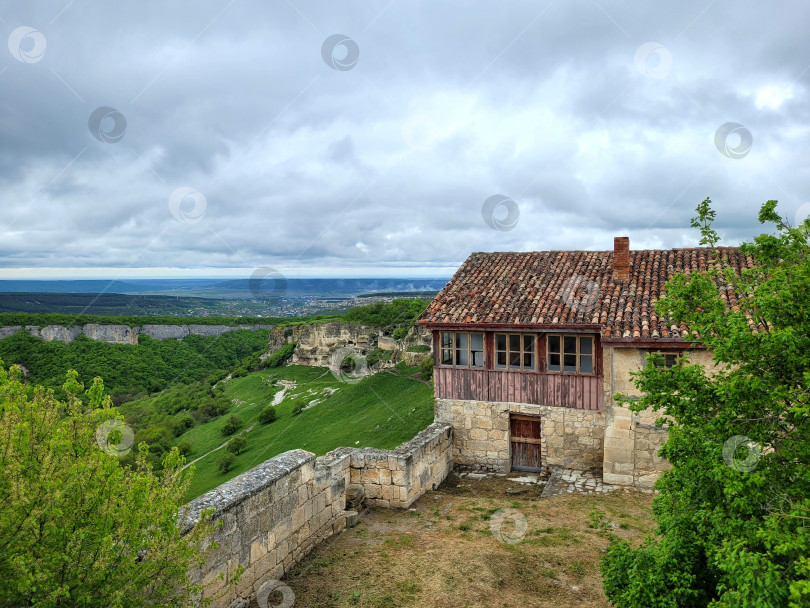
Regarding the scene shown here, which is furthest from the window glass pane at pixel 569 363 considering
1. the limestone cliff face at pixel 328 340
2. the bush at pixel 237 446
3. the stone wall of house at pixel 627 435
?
the limestone cliff face at pixel 328 340

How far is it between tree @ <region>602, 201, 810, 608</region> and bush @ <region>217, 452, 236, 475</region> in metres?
25.4

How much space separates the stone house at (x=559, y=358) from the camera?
42.5 feet

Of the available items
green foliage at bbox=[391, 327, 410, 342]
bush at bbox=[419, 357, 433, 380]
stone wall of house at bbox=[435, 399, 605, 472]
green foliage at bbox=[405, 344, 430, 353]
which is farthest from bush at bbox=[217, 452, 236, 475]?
stone wall of house at bbox=[435, 399, 605, 472]

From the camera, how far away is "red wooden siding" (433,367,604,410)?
45.5 ft

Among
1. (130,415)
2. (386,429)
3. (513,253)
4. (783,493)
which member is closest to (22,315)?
(130,415)

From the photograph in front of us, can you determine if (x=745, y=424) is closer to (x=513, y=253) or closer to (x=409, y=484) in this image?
(x=409, y=484)

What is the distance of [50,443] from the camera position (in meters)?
4.20

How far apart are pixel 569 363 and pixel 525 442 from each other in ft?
8.79

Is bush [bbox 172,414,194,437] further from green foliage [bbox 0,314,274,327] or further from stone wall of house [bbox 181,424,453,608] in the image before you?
stone wall of house [bbox 181,424,453,608]

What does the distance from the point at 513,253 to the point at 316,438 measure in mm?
13744

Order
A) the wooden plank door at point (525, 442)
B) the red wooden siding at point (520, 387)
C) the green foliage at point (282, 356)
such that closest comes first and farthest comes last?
the red wooden siding at point (520, 387)
the wooden plank door at point (525, 442)
the green foliage at point (282, 356)

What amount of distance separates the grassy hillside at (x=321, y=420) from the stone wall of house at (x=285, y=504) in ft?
24.7

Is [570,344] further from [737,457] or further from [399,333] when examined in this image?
[399,333]

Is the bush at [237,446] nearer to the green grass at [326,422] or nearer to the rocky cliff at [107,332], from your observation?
the green grass at [326,422]
